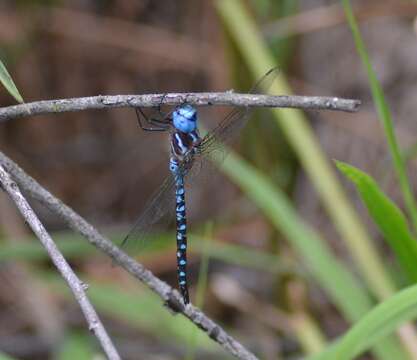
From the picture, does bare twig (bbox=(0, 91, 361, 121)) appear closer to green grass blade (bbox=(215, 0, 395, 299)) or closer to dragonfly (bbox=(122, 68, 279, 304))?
Result: dragonfly (bbox=(122, 68, 279, 304))

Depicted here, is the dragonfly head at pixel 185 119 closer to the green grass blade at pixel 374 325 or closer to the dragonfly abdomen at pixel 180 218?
the dragonfly abdomen at pixel 180 218

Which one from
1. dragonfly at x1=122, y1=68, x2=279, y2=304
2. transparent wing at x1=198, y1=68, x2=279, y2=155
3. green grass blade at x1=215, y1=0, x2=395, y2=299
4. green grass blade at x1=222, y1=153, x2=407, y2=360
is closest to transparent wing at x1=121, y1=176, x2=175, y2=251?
dragonfly at x1=122, y1=68, x2=279, y2=304

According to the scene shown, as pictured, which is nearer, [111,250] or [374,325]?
[111,250]

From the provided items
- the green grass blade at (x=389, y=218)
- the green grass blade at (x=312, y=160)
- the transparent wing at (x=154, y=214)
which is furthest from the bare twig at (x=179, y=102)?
the green grass blade at (x=312, y=160)

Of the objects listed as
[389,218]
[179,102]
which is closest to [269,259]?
[389,218]

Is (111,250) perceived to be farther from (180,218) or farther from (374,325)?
(180,218)

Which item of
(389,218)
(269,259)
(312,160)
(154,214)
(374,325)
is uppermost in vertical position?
(312,160)

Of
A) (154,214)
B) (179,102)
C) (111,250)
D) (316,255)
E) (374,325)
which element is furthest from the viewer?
(316,255)
